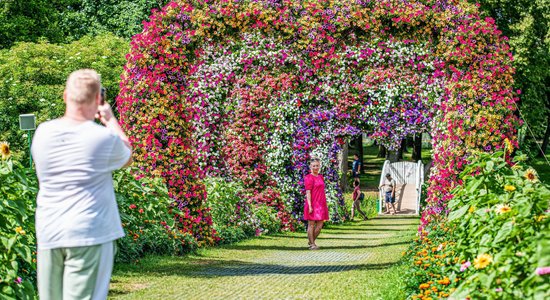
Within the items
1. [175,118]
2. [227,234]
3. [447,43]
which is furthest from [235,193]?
[447,43]

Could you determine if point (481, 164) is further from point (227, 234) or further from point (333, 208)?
point (333, 208)

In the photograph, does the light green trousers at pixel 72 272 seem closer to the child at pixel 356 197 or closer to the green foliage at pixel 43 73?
the child at pixel 356 197

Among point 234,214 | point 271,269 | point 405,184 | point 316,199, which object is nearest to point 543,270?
point 271,269

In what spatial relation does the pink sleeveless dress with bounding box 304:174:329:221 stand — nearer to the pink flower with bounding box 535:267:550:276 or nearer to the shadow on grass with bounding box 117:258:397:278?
the shadow on grass with bounding box 117:258:397:278

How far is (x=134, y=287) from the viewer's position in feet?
27.8

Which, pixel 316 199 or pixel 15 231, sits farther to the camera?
pixel 316 199

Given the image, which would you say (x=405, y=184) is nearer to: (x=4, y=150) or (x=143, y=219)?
(x=143, y=219)

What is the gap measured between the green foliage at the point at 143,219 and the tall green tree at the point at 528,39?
78.5 feet

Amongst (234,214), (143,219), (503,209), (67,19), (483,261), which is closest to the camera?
(483,261)

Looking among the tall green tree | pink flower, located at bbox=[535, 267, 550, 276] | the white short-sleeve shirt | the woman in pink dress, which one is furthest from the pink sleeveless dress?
the tall green tree

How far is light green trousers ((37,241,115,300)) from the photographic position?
3.90 m

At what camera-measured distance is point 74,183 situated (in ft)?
12.9

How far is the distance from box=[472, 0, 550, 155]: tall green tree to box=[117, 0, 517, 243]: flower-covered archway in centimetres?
1737

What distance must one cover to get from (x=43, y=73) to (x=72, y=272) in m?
22.2
